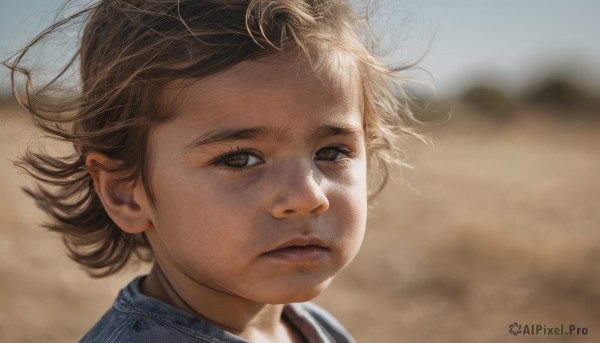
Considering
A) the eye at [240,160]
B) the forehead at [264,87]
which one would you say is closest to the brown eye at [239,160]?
the eye at [240,160]

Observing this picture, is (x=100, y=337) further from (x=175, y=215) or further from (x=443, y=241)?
(x=443, y=241)

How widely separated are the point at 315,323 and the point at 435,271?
9.18 ft

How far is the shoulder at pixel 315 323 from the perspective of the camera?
2.65 meters

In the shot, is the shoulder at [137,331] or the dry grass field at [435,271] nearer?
the shoulder at [137,331]

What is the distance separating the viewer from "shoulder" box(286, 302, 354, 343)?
8.69 ft

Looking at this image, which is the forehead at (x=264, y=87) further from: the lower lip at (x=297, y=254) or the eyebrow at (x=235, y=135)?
the lower lip at (x=297, y=254)

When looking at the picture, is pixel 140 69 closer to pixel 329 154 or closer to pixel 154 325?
pixel 329 154

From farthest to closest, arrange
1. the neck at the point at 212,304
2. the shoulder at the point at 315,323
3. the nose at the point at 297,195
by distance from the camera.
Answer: the shoulder at the point at 315,323 → the neck at the point at 212,304 → the nose at the point at 297,195

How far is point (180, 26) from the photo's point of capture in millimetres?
2115

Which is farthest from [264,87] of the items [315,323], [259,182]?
[315,323]

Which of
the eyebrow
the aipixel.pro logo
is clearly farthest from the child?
the aipixel.pro logo

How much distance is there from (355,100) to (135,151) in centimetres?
74

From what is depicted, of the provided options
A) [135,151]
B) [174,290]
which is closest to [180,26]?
[135,151]

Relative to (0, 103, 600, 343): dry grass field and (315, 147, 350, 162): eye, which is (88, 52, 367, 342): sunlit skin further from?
(0, 103, 600, 343): dry grass field
